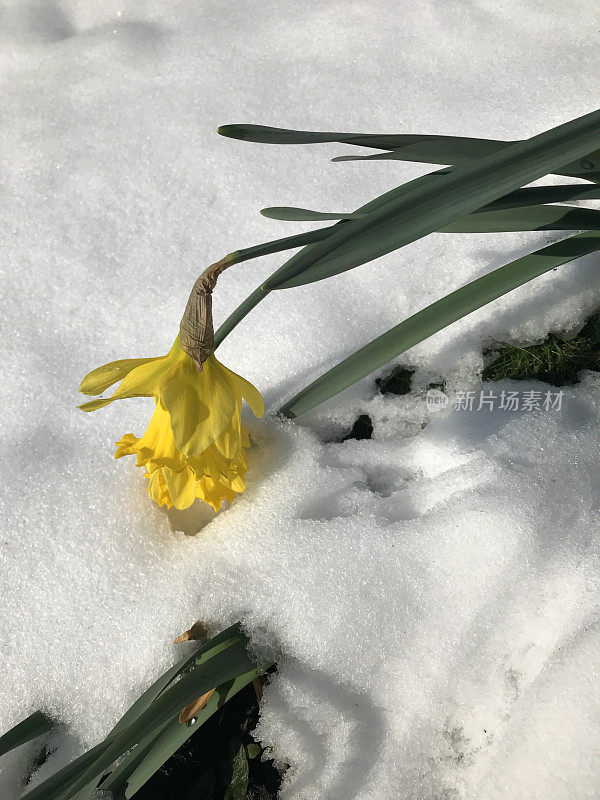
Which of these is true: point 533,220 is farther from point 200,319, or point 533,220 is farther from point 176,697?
point 176,697

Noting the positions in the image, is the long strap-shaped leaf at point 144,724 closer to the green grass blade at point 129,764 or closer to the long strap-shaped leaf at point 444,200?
the green grass blade at point 129,764

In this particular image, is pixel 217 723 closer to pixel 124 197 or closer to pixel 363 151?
pixel 124 197

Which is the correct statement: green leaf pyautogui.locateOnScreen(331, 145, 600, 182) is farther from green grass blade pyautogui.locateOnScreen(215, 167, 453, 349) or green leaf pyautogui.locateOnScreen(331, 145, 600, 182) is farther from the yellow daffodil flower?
the yellow daffodil flower

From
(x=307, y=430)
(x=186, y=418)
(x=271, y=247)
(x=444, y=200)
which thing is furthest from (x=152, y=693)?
(x=444, y=200)

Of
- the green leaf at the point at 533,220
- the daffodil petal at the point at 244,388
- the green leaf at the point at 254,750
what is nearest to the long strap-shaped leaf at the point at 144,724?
the green leaf at the point at 254,750

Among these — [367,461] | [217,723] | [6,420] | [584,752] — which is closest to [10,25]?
[6,420]

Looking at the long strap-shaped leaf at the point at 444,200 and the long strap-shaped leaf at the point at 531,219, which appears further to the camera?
the long strap-shaped leaf at the point at 531,219

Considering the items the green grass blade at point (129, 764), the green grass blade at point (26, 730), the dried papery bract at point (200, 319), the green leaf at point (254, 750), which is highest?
the dried papery bract at point (200, 319)

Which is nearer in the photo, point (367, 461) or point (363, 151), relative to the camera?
point (367, 461)
